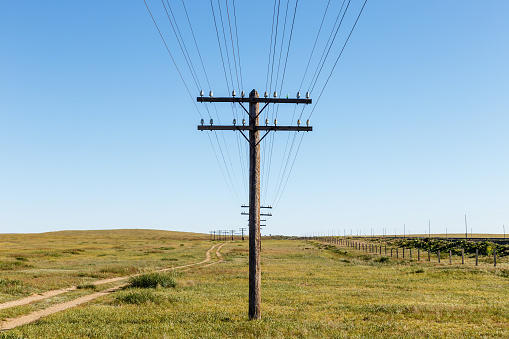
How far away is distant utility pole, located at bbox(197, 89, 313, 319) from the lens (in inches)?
659

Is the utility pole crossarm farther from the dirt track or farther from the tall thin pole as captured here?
the dirt track

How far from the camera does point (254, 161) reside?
56.7 ft

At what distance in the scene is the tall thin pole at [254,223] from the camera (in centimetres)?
1669

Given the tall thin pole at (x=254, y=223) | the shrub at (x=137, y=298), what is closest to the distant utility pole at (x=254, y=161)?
the tall thin pole at (x=254, y=223)

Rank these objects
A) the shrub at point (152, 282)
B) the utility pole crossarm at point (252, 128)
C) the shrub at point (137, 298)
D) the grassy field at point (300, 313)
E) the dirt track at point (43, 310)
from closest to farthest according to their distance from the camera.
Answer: the grassy field at point (300, 313) < the dirt track at point (43, 310) < the utility pole crossarm at point (252, 128) < the shrub at point (137, 298) < the shrub at point (152, 282)

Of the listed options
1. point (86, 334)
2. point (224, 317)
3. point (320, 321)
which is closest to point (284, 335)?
point (320, 321)

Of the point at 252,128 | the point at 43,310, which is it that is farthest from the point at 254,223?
the point at 43,310

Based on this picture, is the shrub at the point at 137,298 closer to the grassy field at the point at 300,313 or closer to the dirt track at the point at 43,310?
the grassy field at the point at 300,313

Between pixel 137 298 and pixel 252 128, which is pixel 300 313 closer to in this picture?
pixel 252 128

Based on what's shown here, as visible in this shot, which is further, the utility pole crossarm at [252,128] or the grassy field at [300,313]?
the utility pole crossarm at [252,128]

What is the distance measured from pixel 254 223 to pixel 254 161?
2610 mm

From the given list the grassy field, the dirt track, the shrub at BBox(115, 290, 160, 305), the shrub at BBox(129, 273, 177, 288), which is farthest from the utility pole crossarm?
the shrub at BBox(129, 273, 177, 288)

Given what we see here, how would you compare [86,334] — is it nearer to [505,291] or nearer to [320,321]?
[320,321]

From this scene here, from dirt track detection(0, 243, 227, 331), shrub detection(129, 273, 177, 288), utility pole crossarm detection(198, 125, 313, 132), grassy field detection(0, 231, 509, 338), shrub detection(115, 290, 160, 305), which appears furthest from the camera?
shrub detection(129, 273, 177, 288)
